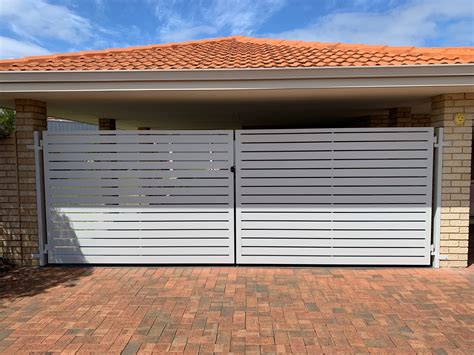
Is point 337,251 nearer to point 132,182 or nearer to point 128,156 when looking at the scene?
point 132,182

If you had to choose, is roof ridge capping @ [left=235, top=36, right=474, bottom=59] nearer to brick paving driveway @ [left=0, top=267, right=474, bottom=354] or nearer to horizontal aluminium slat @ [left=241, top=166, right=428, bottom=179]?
horizontal aluminium slat @ [left=241, top=166, right=428, bottom=179]

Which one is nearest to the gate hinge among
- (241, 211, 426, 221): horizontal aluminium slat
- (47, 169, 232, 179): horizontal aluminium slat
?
(47, 169, 232, 179): horizontal aluminium slat

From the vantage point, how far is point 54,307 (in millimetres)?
4004

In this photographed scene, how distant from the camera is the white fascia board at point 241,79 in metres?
4.44

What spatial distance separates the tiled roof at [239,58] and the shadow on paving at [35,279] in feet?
9.33

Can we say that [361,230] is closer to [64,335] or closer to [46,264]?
[64,335]

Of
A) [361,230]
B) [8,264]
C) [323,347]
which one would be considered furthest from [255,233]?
[8,264]

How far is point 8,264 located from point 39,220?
842 millimetres

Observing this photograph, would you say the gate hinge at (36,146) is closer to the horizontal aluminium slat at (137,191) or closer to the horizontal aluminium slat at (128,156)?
the horizontal aluminium slat at (128,156)

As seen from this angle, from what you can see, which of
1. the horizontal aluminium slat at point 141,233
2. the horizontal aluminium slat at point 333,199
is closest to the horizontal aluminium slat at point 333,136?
the horizontal aluminium slat at point 333,199

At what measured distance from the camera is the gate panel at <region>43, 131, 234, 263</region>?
17.6 ft

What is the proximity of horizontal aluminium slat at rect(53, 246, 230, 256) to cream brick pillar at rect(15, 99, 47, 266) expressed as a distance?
42cm

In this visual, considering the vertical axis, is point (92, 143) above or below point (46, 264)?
above

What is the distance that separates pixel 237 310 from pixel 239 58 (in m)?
3.54
